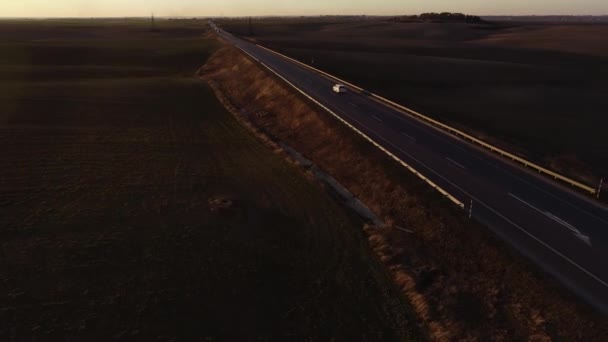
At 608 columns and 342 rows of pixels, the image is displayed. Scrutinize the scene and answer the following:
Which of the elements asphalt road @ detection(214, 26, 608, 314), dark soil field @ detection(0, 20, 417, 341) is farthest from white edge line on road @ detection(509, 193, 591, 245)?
→ dark soil field @ detection(0, 20, 417, 341)

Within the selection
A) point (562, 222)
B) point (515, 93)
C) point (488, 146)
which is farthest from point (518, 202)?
point (515, 93)

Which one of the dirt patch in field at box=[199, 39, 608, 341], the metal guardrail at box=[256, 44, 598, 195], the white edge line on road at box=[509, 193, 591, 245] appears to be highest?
the metal guardrail at box=[256, 44, 598, 195]

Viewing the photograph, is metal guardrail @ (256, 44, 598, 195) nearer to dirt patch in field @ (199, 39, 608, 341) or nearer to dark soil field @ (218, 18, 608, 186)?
dark soil field @ (218, 18, 608, 186)

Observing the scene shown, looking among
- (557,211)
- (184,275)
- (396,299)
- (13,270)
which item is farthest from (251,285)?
(557,211)

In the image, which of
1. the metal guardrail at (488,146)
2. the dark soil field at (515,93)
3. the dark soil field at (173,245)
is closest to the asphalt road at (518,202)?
the metal guardrail at (488,146)

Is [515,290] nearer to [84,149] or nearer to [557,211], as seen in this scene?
[557,211]
